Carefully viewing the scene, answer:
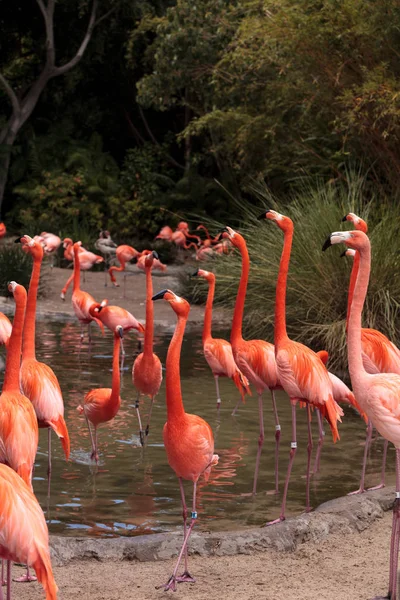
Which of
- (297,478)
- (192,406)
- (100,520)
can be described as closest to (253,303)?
(192,406)

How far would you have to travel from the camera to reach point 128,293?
15.7 metres

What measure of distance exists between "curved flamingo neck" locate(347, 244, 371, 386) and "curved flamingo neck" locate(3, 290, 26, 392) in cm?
161

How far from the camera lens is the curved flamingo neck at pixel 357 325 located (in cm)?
426

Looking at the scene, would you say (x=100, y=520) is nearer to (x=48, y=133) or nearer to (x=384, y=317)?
(x=384, y=317)

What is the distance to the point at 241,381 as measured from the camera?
298 inches

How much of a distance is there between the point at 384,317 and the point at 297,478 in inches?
142

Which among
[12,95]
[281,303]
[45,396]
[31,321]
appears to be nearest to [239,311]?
[281,303]

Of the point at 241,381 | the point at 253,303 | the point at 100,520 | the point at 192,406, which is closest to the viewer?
the point at 100,520

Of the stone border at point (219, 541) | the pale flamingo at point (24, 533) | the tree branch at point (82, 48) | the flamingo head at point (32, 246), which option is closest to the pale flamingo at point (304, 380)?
the stone border at point (219, 541)

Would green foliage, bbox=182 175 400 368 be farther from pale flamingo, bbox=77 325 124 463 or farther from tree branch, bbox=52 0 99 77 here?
tree branch, bbox=52 0 99 77

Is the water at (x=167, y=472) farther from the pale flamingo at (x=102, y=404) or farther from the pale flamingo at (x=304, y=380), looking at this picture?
the pale flamingo at (x=304, y=380)

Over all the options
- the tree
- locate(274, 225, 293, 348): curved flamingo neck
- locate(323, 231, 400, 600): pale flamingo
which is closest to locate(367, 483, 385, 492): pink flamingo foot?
locate(274, 225, 293, 348): curved flamingo neck

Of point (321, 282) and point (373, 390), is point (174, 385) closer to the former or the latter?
point (373, 390)

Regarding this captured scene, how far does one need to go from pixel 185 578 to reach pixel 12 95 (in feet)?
60.6
